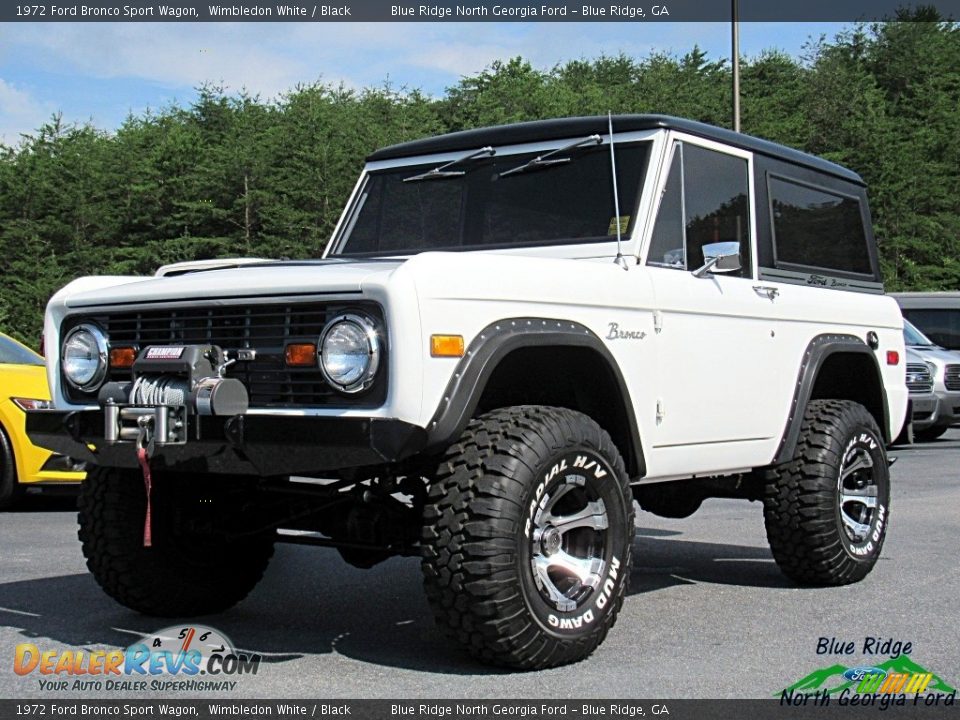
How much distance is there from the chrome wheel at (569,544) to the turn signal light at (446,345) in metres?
0.67

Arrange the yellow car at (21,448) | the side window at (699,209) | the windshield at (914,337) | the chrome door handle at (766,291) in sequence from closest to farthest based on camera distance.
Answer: the side window at (699,209) → the chrome door handle at (766,291) → the yellow car at (21,448) → the windshield at (914,337)

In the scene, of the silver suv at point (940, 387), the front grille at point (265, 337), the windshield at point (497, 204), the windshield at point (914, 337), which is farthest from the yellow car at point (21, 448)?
the windshield at point (914, 337)

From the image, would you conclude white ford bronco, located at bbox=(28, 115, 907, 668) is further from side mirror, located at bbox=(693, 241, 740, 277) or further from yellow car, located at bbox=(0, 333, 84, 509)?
yellow car, located at bbox=(0, 333, 84, 509)

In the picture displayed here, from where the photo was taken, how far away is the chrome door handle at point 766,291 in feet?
20.4

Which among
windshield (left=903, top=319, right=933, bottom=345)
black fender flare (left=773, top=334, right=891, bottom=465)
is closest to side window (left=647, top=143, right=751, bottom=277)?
black fender flare (left=773, top=334, right=891, bottom=465)

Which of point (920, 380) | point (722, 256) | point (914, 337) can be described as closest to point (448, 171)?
point (722, 256)

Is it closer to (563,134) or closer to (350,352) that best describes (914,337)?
(563,134)

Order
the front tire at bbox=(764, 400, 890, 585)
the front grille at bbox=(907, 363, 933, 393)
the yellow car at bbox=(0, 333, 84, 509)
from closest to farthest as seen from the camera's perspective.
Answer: the front tire at bbox=(764, 400, 890, 585) → the yellow car at bbox=(0, 333, 84, 509) → the front grille at bbox=(907, 363, 933, 393)

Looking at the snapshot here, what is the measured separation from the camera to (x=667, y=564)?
7.44m

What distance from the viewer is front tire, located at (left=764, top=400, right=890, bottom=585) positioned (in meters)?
6.39

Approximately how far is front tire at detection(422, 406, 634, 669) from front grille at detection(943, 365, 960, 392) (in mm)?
14376

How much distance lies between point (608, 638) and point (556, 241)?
181 cm

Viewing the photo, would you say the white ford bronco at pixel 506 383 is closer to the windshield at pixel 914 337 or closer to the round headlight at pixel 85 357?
the round headlight at pixel 85 357

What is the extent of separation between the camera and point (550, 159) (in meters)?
6.06
